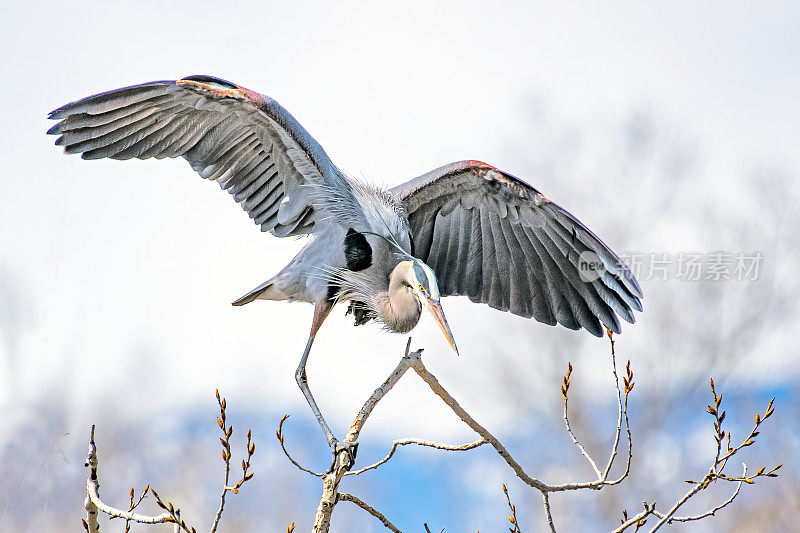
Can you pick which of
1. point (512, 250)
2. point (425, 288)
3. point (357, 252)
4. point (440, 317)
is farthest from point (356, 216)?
point (512, 250)

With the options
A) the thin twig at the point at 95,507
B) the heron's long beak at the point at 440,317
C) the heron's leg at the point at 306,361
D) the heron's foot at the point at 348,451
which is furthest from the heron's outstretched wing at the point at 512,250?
the thin twig at the point at 95,507

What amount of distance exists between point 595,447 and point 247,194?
11.5 metres

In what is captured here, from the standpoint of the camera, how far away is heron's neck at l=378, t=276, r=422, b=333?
430 cm

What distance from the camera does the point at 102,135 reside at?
15.0 ft

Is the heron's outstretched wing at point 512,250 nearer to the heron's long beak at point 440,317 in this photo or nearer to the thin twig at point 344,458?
the heron's long beak at point 440,317

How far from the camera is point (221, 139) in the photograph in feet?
15.4

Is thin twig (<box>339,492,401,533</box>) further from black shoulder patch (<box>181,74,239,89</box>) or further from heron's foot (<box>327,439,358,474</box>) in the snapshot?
black shoulder patch (<box>181,74,239,89</box>)

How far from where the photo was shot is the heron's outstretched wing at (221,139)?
4.45 meters

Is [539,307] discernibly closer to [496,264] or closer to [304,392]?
[496,264]

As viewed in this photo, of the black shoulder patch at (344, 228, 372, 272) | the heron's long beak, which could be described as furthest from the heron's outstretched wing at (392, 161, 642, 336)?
the heron's long beak

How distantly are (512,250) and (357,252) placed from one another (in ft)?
4.01

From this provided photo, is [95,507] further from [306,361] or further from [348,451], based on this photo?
[306,361]

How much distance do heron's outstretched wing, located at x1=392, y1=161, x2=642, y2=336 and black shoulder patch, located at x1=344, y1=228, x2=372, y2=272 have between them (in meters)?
0.60

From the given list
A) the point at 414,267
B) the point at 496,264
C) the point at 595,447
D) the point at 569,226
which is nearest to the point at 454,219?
the point at 496,264
